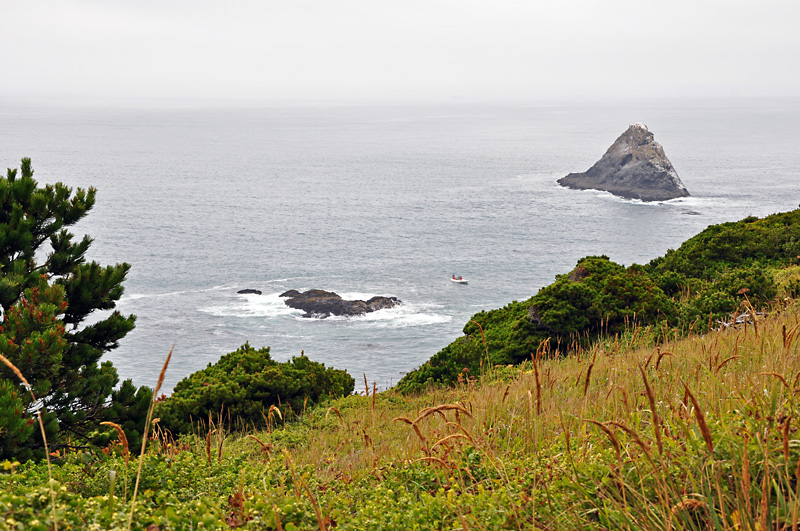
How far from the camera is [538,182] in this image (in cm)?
12888

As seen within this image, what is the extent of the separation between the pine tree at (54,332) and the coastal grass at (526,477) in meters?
3.98

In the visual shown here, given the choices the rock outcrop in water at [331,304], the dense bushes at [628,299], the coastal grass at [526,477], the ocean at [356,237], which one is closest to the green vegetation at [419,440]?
the coastal grass at [526,477]

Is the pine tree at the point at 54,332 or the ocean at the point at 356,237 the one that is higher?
the pine tree at the point at 54,332

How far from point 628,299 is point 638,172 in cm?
10514

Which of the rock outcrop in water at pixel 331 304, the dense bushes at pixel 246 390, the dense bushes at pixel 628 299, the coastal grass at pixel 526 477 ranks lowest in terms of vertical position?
the rock outcrop in water at pixel 331 304

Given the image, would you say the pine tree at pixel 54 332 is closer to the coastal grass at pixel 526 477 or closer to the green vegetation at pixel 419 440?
the green vegetation at pixel 419 440

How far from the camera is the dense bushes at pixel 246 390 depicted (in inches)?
475

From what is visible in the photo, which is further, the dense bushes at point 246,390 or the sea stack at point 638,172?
the sea stack at point 638,172

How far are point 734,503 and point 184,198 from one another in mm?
116544

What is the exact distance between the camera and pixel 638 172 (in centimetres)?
11350

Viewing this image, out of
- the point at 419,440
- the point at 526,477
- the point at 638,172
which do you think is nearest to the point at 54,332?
the point at 419,440

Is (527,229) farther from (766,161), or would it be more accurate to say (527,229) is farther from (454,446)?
(766,161)

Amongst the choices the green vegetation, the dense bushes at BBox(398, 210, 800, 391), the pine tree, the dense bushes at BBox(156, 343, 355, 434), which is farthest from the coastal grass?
the dense bushes at BBox(398, 210, 800, 391)

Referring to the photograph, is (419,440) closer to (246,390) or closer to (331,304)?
(246,390)
